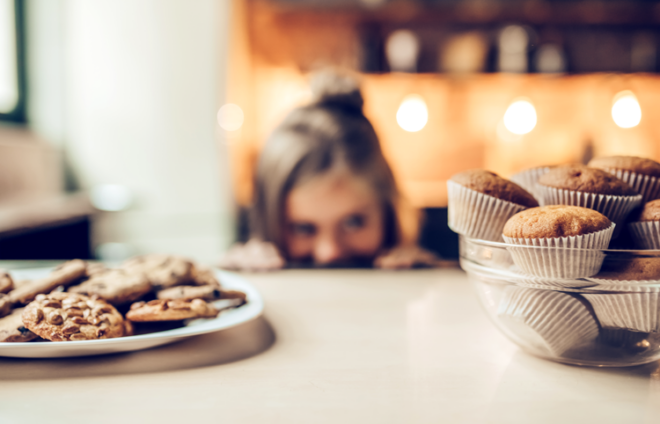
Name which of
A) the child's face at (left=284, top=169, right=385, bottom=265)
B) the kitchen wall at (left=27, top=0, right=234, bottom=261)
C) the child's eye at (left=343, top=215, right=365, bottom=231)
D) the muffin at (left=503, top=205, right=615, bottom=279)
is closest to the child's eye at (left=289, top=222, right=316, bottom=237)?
the child's face at (left=284, top=169, right=385, bottom=265)

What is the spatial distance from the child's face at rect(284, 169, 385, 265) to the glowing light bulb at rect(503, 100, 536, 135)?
204 cm

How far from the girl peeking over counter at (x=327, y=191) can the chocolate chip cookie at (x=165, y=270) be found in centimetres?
64

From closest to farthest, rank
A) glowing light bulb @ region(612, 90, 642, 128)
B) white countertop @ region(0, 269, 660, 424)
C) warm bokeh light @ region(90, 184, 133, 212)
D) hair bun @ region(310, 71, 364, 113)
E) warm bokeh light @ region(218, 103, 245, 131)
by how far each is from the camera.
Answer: white countertop @ region(0, 269, 660, 424) → hair bun @ region(310, 71, 364, 113) → warm bokeh light @ region(90, 184, 133, 212) → warm bokeh light @ region(218, 103, 245, 131) → glowing light bulb @ region(612, 90, 642, 128)

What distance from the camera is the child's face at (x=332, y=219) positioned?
1.29 metres

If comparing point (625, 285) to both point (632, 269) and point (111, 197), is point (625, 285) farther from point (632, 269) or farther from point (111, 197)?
point (111, 197)

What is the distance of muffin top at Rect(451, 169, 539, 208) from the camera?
0.43 metres

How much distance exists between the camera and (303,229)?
1.31 metres

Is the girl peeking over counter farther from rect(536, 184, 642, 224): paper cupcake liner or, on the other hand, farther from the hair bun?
rect(536, 184, 642, 224): paper cupcake liner

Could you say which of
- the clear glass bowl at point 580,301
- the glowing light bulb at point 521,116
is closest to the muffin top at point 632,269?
the clear glass bowl at point 580,301

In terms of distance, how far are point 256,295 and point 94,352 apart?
22 centimetres

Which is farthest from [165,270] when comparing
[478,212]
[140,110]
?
[140,110]

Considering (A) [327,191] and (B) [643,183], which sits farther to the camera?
(A) [327,191]

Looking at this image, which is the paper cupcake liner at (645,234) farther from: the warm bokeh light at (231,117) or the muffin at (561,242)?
the warm bokeh light at (231,117)

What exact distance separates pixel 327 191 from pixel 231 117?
169cm
